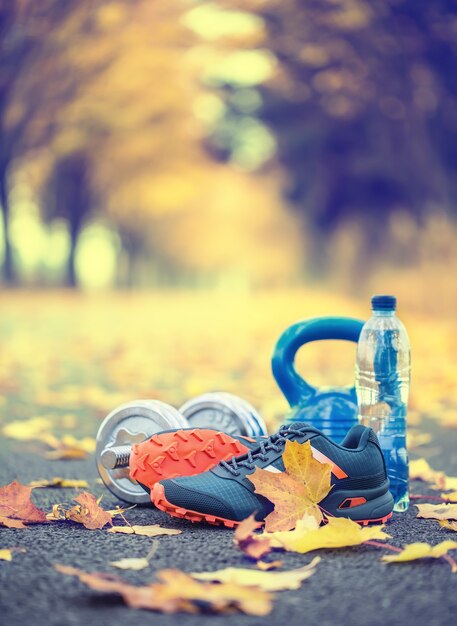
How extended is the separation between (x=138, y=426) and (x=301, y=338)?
534 mm

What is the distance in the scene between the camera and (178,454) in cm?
215

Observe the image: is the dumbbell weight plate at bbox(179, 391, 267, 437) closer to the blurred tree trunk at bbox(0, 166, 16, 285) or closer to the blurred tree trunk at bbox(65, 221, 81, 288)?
the blurred tree trunk at bbox(0, 166, 16, 285)

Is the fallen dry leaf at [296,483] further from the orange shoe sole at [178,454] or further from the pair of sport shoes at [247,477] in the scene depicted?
the orange shoe sole at [178,454]

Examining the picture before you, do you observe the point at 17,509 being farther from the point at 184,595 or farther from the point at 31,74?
the point at 31,74

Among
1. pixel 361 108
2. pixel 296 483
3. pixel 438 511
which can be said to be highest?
pixel 361 108

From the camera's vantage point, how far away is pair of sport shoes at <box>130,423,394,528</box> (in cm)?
200

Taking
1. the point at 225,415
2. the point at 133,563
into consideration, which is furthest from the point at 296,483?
the point at 225,415

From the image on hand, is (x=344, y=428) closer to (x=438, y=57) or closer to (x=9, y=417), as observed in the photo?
(x=9, y=417)

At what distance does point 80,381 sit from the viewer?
6.50 meters

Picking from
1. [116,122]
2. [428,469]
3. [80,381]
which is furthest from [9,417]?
[116,122]

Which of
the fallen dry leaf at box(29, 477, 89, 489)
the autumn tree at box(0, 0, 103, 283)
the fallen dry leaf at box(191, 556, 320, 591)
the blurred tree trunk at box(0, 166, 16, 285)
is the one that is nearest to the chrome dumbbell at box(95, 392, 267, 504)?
the fallen dry leaf at box(29, 477, 89, 489)

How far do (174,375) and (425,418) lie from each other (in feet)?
9.81

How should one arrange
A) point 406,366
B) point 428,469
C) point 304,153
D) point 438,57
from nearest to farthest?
point 406,366 < point 428,469 < point 438,57 < point 304,153

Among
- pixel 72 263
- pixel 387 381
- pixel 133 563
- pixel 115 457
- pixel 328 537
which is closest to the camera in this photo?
pixel 133 563
